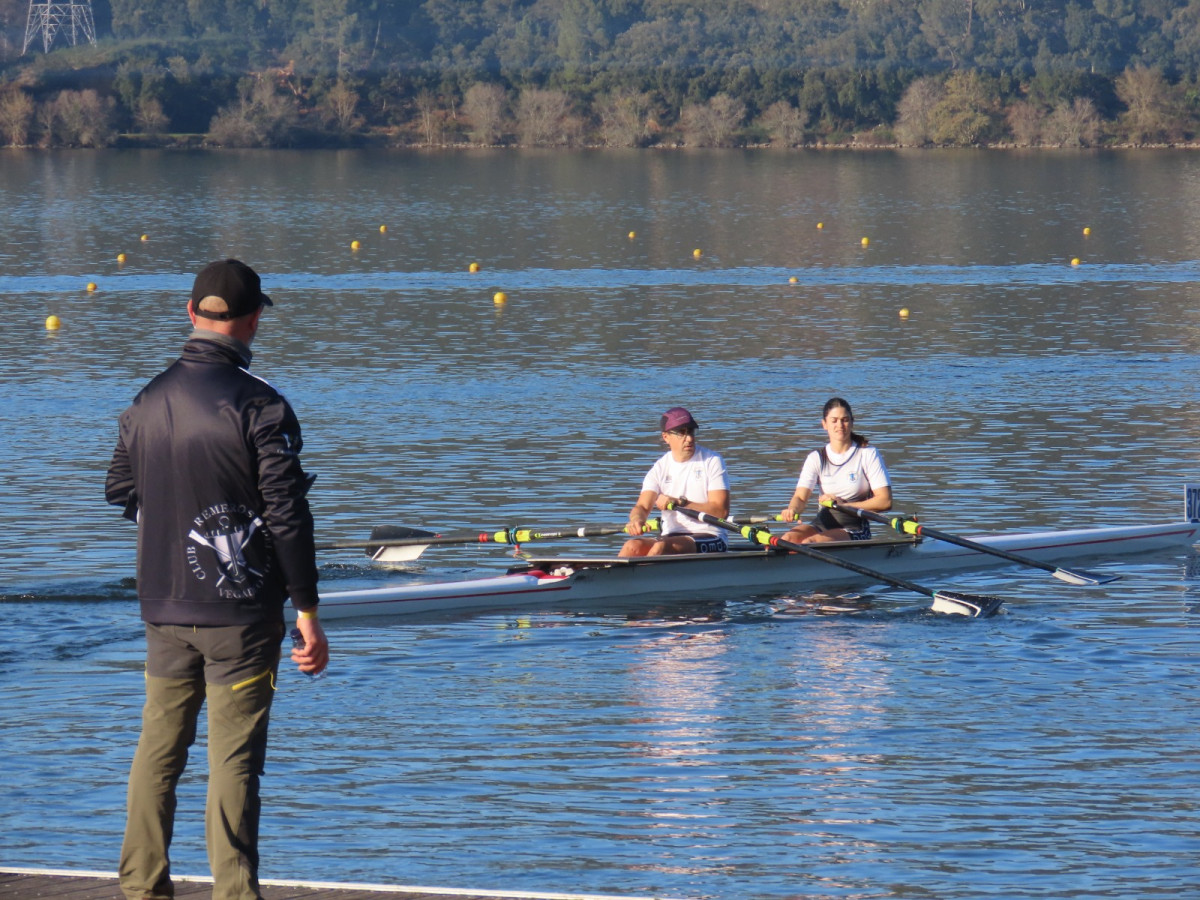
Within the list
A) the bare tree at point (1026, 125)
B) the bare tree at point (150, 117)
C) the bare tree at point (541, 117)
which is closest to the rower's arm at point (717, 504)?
the bare tree at point (1026, 125)

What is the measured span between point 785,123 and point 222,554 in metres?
113

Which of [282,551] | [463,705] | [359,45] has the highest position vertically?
[359,45]

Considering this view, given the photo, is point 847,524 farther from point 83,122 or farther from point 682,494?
point 83,122

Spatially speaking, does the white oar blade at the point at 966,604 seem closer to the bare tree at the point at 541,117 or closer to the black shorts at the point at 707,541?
the black shorts at the point at 707,541

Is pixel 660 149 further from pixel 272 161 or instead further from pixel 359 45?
pixel 359 45

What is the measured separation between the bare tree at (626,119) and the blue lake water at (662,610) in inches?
2877

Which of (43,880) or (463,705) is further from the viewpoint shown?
(463,705)

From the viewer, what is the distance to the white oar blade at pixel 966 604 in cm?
1254

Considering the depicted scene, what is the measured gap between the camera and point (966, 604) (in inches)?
494

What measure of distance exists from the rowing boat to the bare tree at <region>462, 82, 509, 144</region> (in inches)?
4173

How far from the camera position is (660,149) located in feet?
370

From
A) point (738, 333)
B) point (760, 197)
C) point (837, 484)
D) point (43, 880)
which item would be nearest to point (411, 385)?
point (738, 333)

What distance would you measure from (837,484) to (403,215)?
155 feet

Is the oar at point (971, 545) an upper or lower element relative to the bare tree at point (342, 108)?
lower
